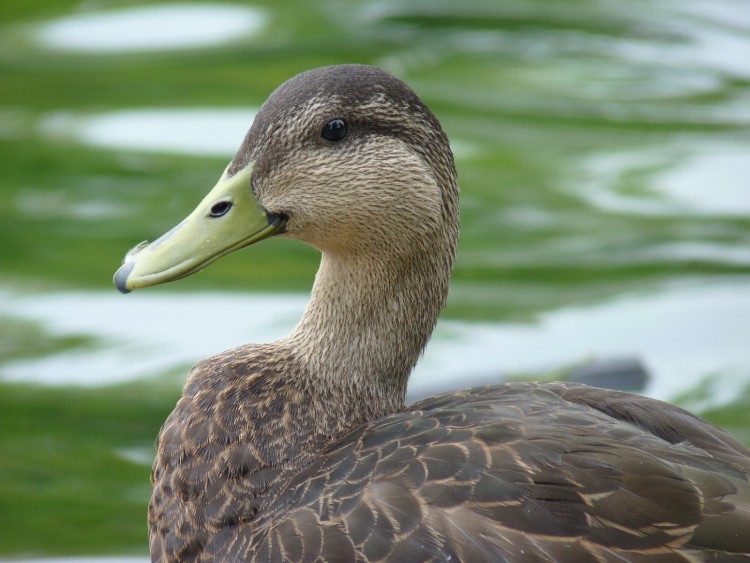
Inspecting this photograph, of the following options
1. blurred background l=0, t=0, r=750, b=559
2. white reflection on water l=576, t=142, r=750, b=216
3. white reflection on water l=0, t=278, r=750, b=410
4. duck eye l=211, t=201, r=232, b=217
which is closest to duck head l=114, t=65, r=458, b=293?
duck eye l=211, t=201, r=232, b=217

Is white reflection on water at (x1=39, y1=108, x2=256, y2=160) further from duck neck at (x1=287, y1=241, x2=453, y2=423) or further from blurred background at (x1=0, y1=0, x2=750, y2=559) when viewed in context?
duck neck at (x1=287, y1=241, x2=453, y2=423)

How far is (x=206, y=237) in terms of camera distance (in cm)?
351

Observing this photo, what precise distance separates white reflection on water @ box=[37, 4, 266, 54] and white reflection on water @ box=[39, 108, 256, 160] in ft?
3.06

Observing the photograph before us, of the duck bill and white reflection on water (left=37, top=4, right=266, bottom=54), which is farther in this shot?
white reflection on water (left=37, top=4, right=266, bottom=54)

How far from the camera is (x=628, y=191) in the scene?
7098mm

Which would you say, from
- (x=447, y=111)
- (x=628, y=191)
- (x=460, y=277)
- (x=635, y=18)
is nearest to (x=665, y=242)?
(x=628, y=191)

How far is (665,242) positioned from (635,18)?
2932 millimetres

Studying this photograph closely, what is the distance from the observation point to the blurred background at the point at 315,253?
5.38 metres

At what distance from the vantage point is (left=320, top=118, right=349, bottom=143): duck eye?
11.8 feet

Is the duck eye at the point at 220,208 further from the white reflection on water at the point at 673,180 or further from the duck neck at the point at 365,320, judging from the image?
the white reflection on water at the point at 673,180

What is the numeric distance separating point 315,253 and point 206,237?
2.96m

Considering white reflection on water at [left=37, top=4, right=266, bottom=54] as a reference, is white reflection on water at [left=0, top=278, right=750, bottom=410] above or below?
below

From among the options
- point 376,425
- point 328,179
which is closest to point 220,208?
point 328,179

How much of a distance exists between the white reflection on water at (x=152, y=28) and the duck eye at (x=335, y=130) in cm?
512
